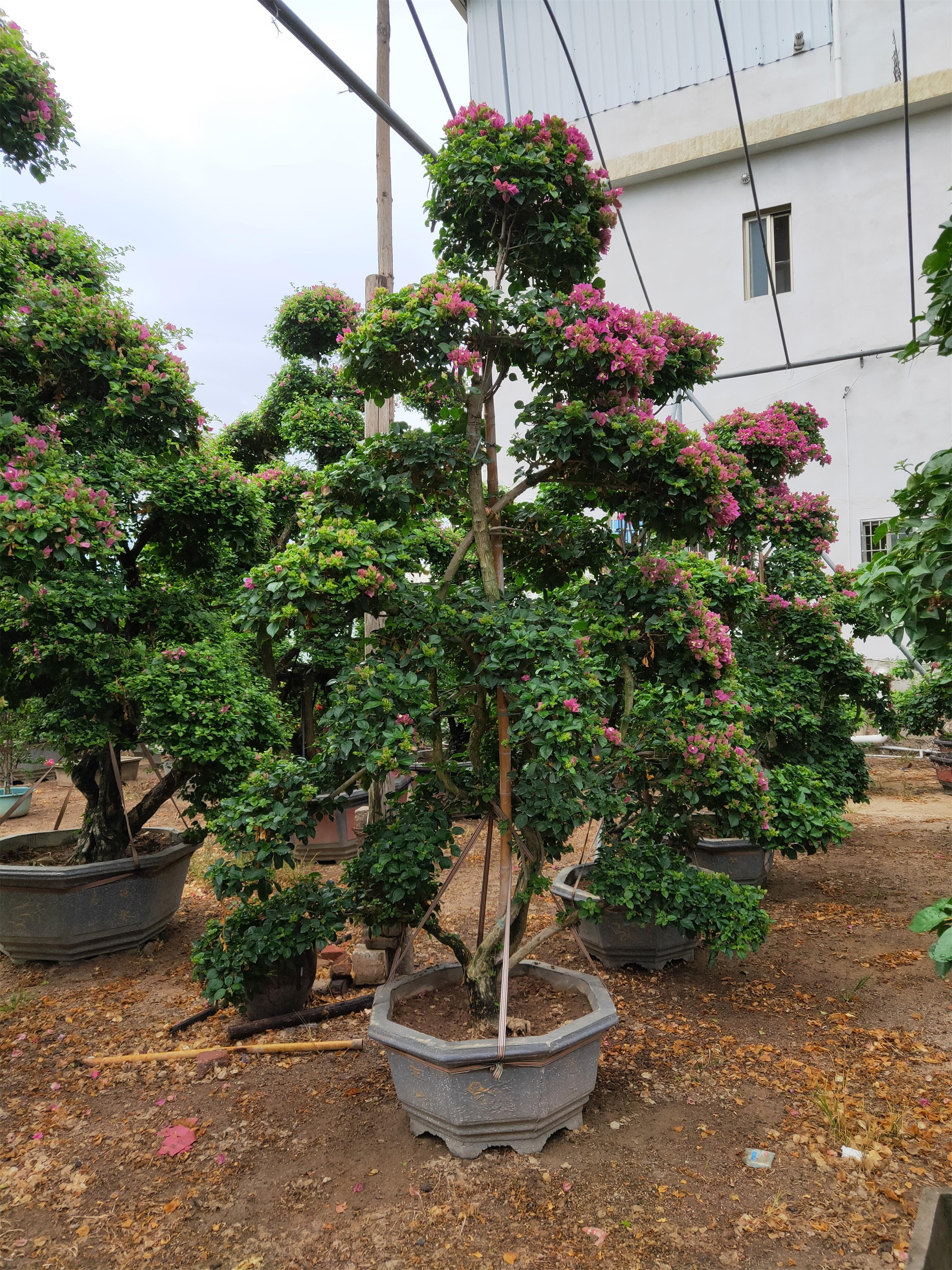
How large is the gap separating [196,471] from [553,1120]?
3.66 meters

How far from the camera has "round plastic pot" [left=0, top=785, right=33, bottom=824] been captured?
9117 mm

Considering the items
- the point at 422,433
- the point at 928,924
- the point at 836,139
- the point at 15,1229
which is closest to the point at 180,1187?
the point at 15,1229

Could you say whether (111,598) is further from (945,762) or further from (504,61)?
(945,762)

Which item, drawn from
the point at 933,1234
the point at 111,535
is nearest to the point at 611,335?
the point at 111,535

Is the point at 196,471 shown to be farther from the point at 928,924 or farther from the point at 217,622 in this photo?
the point at 928,924

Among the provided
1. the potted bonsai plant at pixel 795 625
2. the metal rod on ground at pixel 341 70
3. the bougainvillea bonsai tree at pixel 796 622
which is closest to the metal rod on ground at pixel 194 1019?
the potted bonsai plant at pixel 795 625

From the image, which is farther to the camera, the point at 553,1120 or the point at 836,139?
the point at 836,139

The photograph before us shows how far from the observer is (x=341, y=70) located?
402 centimetres

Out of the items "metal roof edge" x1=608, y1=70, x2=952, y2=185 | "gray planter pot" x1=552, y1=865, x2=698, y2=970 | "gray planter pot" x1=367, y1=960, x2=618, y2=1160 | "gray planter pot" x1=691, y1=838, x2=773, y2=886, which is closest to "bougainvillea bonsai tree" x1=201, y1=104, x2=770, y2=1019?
"gray planter pot" x1=367, y1=960, x2=618, y2=1160

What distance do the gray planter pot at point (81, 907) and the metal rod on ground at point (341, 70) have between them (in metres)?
3.99

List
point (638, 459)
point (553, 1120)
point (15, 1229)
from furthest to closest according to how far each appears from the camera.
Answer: point (638, 459), point (553, 1120), point (15, 1229)

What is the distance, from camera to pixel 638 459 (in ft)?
9.91

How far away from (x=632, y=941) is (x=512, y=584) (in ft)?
6.74

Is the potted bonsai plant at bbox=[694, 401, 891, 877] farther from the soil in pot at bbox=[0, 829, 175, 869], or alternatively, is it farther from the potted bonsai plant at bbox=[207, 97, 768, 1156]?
the soil in pot at bbox=[0, 829, 175, 869]
